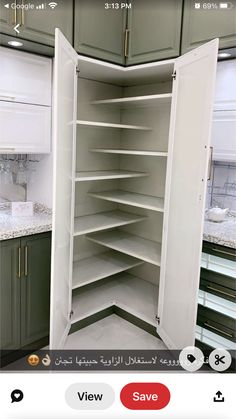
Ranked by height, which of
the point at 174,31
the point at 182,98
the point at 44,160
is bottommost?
the point at 44,160

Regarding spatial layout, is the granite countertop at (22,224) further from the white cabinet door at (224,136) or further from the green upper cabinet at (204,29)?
the green upper cabinet at (204,29)

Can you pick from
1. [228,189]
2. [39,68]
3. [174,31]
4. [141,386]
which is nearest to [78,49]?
[39,68]

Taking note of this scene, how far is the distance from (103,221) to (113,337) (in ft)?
2.21

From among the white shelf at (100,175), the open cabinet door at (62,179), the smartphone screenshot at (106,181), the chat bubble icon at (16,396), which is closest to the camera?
the chat bubble icon at (16,396)

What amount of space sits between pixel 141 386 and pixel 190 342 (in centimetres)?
90

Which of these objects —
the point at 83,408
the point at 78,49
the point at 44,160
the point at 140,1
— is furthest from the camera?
the point at 44,160

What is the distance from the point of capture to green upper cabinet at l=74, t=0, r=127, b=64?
55.1 inches

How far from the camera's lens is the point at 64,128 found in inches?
46.2

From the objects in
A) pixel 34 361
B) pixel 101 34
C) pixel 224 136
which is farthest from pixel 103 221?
pixel 34 361

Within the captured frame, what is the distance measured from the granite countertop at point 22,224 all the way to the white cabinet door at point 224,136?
0.93 metres

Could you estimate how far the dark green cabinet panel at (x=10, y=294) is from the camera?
134 cm

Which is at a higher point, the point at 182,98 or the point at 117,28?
the point at 117,28

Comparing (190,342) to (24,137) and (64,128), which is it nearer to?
(64,128)

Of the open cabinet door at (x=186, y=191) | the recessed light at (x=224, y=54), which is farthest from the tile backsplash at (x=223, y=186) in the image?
the recessed light at (x=224, y=54)
